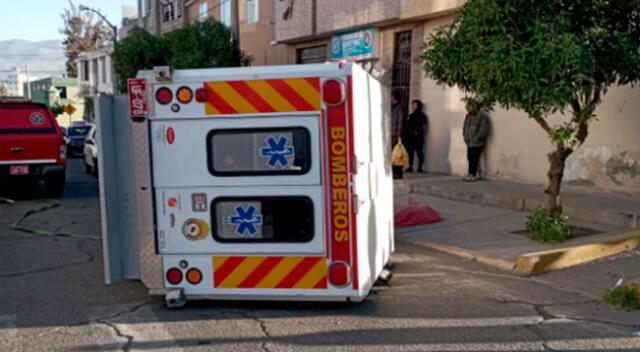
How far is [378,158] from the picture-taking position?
6305 millimetres

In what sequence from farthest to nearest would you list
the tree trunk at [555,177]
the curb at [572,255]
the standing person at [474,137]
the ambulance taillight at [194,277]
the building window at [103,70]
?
the building window at [103,70] → the standing person at [474,137] → the tree trunk at [555,177] → the curb at [572,255] → the ambulance taillight at [194,277]

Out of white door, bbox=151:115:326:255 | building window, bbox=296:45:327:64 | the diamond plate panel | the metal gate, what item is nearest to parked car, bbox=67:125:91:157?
building window, bbox=296:45:327:64

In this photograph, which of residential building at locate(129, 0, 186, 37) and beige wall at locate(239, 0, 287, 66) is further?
residential building at locate(129, 0, 186, 37)

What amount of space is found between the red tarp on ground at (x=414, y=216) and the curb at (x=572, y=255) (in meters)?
2.61

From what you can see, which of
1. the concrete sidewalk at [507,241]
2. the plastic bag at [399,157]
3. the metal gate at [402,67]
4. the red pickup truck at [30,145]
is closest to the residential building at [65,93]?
the red pickup truck at [30,145]

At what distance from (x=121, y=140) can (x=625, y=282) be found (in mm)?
4945

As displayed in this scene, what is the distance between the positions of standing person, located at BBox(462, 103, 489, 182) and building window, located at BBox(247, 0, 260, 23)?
13212 mm

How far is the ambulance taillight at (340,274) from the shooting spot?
538 cm

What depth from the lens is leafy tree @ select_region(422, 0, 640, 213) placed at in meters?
7.02

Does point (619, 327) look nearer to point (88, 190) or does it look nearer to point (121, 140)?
point (121, 140)

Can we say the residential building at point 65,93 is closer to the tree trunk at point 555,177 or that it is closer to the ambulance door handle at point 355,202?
the tree trunk at point 555,177

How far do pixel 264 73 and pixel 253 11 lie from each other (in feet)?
68.1

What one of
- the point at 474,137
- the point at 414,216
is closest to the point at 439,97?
the point at 474,137

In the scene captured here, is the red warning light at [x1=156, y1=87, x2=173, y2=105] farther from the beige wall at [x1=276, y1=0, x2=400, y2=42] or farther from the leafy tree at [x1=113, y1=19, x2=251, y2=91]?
the leafy tree at [x1=113, y1=19, x2=251, y2=91]
